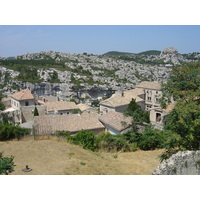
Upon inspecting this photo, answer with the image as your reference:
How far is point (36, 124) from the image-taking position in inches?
807

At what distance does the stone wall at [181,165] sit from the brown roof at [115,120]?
12029 mm

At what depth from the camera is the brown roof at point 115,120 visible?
2109cm

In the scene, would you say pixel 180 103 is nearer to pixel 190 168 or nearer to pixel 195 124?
pixel 195 124

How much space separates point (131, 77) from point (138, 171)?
334ft

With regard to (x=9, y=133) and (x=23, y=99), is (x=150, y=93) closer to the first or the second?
(x=23, y=99)

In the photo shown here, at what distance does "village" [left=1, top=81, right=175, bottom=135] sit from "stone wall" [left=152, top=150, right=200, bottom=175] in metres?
4.47

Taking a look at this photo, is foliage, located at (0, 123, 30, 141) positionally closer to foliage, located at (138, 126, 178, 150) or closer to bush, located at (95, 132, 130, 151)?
bush, located at (95, 132, 130, 151)

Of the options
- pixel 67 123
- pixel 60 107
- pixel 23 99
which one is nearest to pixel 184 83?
pixel 67 123

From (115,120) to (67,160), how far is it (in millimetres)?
12383

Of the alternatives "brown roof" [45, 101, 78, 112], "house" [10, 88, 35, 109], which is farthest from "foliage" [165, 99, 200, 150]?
"house" [10, 88, 35, 109]

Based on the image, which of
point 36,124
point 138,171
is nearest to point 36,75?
point 36,124

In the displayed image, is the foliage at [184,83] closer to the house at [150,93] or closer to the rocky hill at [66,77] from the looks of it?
the house at [150,93]

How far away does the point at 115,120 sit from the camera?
75.9ft

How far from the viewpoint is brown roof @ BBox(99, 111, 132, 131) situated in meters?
21.1
